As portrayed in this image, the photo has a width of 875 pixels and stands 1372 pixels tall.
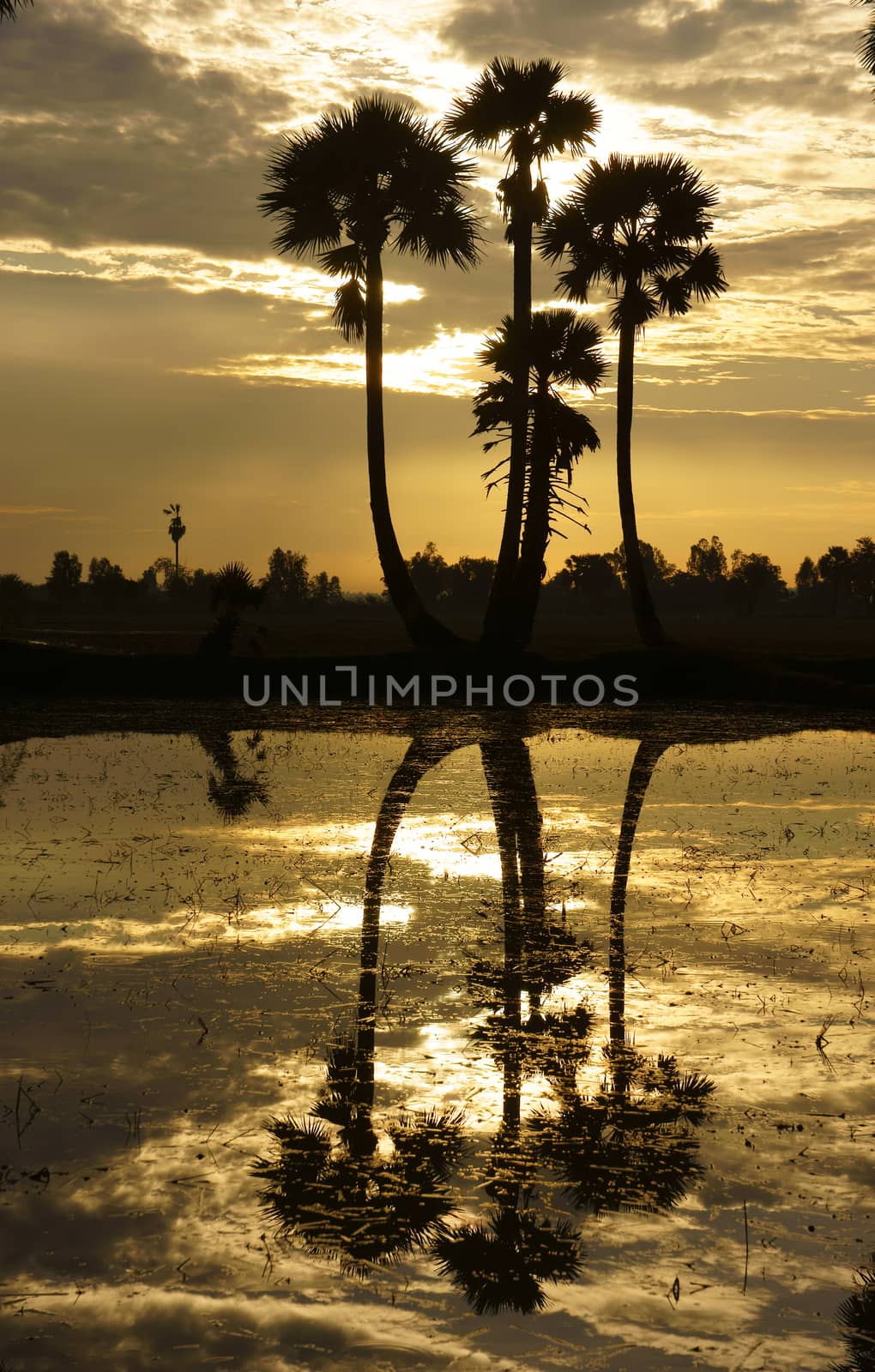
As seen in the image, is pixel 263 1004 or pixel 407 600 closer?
pixel 263 1004

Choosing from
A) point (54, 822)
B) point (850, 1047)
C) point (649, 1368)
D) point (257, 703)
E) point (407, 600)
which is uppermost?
point (407, 600)

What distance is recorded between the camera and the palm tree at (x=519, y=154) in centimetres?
3569

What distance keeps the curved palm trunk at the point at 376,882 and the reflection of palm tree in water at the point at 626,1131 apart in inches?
34.4

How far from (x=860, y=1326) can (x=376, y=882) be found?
702 cm

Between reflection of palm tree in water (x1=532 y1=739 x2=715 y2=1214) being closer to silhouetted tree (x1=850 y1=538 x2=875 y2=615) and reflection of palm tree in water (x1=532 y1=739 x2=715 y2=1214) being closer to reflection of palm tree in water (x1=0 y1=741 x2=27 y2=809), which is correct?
reflection of palm tree in water (x1=0 y1=741 x2=27 y2=809)

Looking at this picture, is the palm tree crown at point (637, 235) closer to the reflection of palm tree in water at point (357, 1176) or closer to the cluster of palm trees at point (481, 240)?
the cluster of palm trees at point (481, 240)

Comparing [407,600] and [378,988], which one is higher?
[407,600]

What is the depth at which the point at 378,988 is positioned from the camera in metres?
7.88

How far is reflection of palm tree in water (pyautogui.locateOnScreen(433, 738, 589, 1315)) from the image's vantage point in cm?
459

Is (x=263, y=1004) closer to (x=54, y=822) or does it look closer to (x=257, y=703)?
(x=54, y=822)

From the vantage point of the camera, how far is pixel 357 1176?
5258 millimetres

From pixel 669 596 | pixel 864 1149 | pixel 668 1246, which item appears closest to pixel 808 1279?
pixel 668 1246

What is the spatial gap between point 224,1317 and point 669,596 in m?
197

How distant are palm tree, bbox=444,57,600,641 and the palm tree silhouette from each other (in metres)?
30.9
